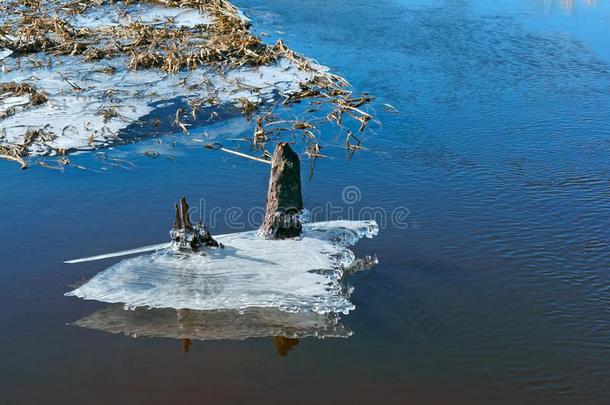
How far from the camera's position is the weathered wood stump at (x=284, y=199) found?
9656mm

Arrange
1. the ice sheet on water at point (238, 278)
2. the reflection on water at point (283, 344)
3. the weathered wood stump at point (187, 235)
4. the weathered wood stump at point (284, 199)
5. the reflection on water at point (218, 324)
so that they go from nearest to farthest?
the reflection on water at point (283, 344) < the reflection on water at point (218, 324) < the ice sheet on water at point (238, 278) < the weathered wood stump at point (187, 235) < the weathered wood stump at point (284, 199)

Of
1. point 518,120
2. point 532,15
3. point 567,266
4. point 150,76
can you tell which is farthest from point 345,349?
point 532,15

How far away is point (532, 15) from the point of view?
22469mm

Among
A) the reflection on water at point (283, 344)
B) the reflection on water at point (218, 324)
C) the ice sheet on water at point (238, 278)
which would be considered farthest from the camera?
the ice sheet on water at point (238, 278)

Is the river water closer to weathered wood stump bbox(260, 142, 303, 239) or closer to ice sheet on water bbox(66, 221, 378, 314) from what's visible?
ice sheet on water bbox(66, 221, 378, 314)

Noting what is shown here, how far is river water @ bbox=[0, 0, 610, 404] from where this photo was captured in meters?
7.34

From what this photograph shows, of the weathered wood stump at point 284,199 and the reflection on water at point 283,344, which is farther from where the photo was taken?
the weathered wood stump at point 284,199

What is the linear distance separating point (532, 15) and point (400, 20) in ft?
14.4

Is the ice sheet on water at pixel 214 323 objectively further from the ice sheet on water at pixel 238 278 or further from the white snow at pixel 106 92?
the white snow at pixel 106 92

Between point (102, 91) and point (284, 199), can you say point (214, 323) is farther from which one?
point (102, 91)

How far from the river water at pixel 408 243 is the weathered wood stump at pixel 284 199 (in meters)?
0.85

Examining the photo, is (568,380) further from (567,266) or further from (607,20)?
(607,20)

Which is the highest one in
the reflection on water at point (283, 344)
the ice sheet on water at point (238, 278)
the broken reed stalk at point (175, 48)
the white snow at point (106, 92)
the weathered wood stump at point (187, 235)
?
the broken reed stalk at point (175, 48)

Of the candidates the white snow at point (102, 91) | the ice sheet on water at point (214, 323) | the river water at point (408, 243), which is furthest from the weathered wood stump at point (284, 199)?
the white snow at point (102, 91)
